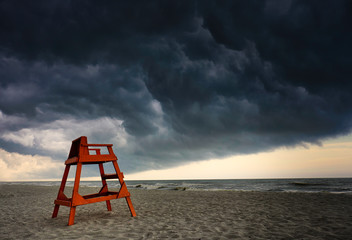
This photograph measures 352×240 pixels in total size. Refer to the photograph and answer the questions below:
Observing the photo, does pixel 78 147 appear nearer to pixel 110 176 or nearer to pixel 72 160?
pixel 72 160

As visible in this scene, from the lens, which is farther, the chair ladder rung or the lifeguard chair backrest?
the chair ladder rung

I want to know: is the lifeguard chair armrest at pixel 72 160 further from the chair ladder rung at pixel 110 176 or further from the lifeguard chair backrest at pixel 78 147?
the chair ladder rung at pixel 110 176

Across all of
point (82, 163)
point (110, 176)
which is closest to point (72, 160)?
point (82, 163)

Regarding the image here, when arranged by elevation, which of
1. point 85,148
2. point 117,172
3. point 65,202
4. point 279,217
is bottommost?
point 279,217

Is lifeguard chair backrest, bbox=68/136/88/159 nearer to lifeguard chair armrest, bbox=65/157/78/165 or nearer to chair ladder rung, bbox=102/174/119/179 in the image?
lifeguard chair armrest, bbox=65/157/78/165

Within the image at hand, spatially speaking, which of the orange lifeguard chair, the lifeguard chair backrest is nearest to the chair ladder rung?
the orange lifeguard chair

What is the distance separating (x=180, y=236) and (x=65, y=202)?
369 centimetres

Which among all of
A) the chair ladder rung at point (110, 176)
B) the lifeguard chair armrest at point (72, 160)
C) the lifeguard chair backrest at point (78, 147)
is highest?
the lifeguard chair backrest at point (78, 147)

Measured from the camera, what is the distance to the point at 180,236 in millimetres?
4770

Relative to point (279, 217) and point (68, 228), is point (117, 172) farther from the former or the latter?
point (279, 217)

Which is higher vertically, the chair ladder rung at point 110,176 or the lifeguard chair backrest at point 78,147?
the lifeguard chair backrest at point 78,147

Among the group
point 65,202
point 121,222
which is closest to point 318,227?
point 121,222

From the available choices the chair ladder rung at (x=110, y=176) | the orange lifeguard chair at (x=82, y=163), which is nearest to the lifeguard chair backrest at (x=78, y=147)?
the orange lifeguard chair at (x=82, y=163)

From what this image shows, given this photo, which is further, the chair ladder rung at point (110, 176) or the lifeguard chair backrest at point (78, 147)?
the chair ladder rung at point (110, 176)
